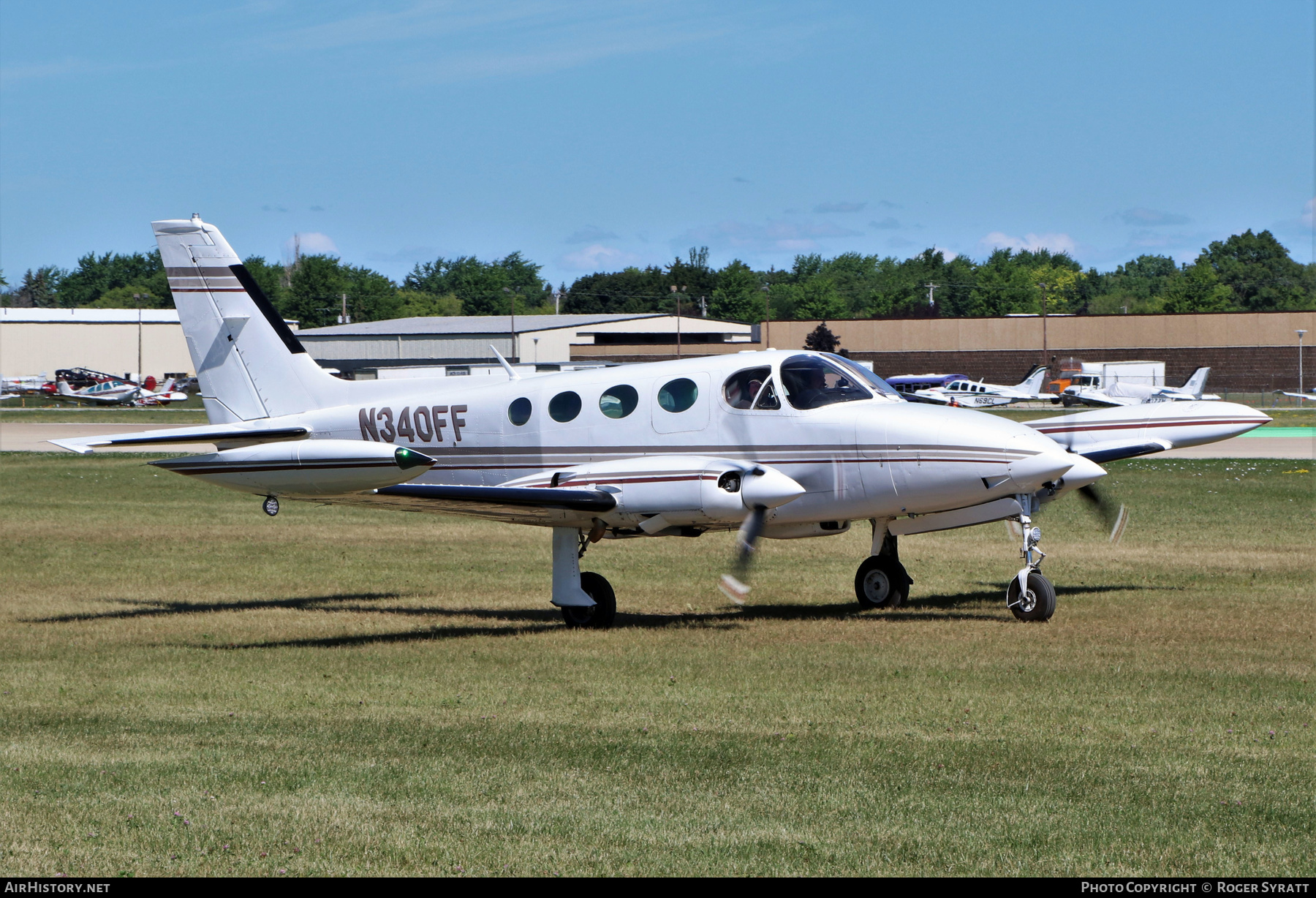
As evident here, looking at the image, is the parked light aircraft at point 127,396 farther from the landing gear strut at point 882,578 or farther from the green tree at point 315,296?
the landing gear strut at point 882,578

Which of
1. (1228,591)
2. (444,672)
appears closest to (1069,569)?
(1228,591)

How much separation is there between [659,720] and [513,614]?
287 inches

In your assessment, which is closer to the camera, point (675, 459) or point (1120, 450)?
point (675, 459)

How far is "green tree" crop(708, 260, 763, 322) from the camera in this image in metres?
178

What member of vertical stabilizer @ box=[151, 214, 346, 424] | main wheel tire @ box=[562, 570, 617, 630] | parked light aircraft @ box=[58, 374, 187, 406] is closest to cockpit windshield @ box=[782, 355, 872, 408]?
main wheel tire @ box=[562, 570, 617, 630]

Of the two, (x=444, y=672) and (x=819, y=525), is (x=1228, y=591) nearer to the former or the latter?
(x=819, y=525)

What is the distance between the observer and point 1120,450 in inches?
714

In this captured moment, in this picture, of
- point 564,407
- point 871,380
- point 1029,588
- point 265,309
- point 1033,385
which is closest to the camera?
point 1029,588

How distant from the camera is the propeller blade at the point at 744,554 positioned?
1421 centimetres

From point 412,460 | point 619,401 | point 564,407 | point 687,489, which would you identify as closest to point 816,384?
point 687,489

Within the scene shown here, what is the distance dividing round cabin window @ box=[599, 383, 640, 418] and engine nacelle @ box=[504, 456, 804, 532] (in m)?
0.75

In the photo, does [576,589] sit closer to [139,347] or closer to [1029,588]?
[1029,588]

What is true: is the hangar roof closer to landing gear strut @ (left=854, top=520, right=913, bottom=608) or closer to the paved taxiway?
the paved taxiway

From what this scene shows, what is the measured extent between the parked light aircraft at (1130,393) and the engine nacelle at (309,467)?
65.8 metres
